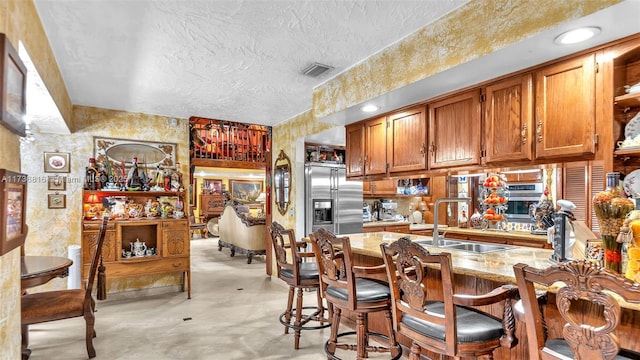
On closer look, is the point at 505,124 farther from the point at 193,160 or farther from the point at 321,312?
the point at 193,160

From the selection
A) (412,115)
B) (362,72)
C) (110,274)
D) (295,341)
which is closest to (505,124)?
(412,115)

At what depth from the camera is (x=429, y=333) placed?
1707 millimetres

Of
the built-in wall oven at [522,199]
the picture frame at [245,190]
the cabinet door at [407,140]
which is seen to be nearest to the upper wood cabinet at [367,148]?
the cabinet door at [407,140]

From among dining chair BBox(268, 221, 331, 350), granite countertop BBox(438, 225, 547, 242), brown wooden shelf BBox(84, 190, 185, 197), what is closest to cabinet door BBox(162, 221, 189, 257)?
brown wooden shelf BBox(84, 190, 185, 197)

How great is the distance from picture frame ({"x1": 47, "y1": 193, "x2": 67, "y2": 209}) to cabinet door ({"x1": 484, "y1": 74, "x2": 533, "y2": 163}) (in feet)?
15.6

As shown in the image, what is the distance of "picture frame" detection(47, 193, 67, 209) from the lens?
4.17 m

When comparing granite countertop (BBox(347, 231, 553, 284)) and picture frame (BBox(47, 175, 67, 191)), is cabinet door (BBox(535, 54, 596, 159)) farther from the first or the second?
picture frame (BBox(47, 175, 67, 191))

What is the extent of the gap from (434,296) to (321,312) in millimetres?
1104

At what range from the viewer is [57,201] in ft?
13.8

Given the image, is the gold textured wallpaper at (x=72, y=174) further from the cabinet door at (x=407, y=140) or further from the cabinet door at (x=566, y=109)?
the cabinet door at (x=566, y=109)

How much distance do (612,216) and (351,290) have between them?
143cm

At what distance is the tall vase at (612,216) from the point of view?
1.58 metres

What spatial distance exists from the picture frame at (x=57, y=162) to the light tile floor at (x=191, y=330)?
A: 5.76ft

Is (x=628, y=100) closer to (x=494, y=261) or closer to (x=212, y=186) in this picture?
(x=494, y=261)
